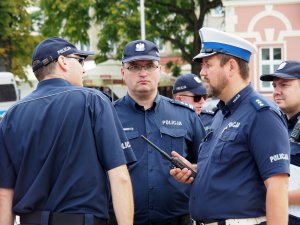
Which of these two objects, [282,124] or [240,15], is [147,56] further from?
[240,15]

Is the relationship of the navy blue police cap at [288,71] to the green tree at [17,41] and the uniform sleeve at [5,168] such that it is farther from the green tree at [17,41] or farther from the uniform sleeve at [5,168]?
the green tree at [17,41]

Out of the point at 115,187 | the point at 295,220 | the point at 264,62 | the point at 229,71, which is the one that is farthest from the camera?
the point at 264,62

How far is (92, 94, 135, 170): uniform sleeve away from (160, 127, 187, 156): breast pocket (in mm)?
1294

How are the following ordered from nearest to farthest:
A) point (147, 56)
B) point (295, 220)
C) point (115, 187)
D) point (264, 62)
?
point (115, 187)
point (295, 220)
point (147, 56)
point (264, 62)

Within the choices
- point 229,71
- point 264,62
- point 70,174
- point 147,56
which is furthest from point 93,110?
point 264,62

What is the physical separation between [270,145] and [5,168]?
148cm

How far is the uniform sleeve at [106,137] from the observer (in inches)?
154

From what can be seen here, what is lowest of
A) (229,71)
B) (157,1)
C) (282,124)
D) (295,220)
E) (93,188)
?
(295,220)

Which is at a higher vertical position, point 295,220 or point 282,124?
point 282,124

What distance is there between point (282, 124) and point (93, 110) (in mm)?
1033

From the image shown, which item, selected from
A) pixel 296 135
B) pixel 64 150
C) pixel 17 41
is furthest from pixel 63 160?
pixel 17 41

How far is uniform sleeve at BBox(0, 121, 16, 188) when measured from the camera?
4016 millimetres

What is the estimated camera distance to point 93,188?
3920 millimetres

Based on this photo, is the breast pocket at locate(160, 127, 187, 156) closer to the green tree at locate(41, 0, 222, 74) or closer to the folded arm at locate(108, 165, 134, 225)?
the folded arm at locate(108, 165, 134, 225)
